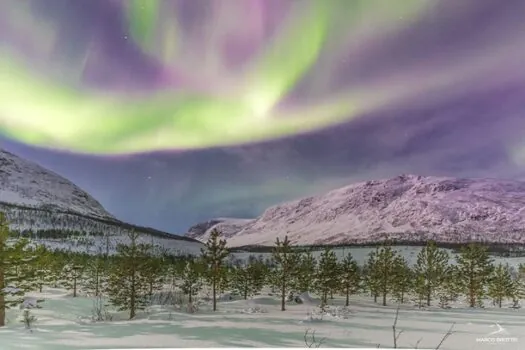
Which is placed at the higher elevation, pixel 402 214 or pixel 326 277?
pixel 402 214

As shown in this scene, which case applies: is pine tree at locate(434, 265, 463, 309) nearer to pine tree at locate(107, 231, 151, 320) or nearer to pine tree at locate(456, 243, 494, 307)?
pine tree at locate(456, 243, 494, 307)

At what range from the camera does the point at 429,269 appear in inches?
106

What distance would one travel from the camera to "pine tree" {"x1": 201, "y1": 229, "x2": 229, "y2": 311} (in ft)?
8.77

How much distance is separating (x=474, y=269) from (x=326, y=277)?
106 centimetres

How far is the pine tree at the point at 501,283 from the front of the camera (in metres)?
2.70

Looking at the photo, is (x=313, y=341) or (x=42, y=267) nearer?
(x=313, y=341)

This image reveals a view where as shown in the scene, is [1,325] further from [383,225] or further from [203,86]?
[383,225]

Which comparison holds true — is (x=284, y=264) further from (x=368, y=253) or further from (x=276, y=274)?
(x=368, y=253)

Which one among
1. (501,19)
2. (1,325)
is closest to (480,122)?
(501,19)

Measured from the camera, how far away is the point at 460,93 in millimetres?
2592

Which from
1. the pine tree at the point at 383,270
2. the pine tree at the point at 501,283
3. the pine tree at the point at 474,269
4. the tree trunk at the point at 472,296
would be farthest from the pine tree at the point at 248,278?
the pine tree at the point at 501,283

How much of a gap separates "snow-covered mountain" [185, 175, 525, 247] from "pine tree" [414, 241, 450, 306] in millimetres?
112

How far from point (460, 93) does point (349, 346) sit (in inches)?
74.6

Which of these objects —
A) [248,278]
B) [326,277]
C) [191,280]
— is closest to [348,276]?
[326,277]
